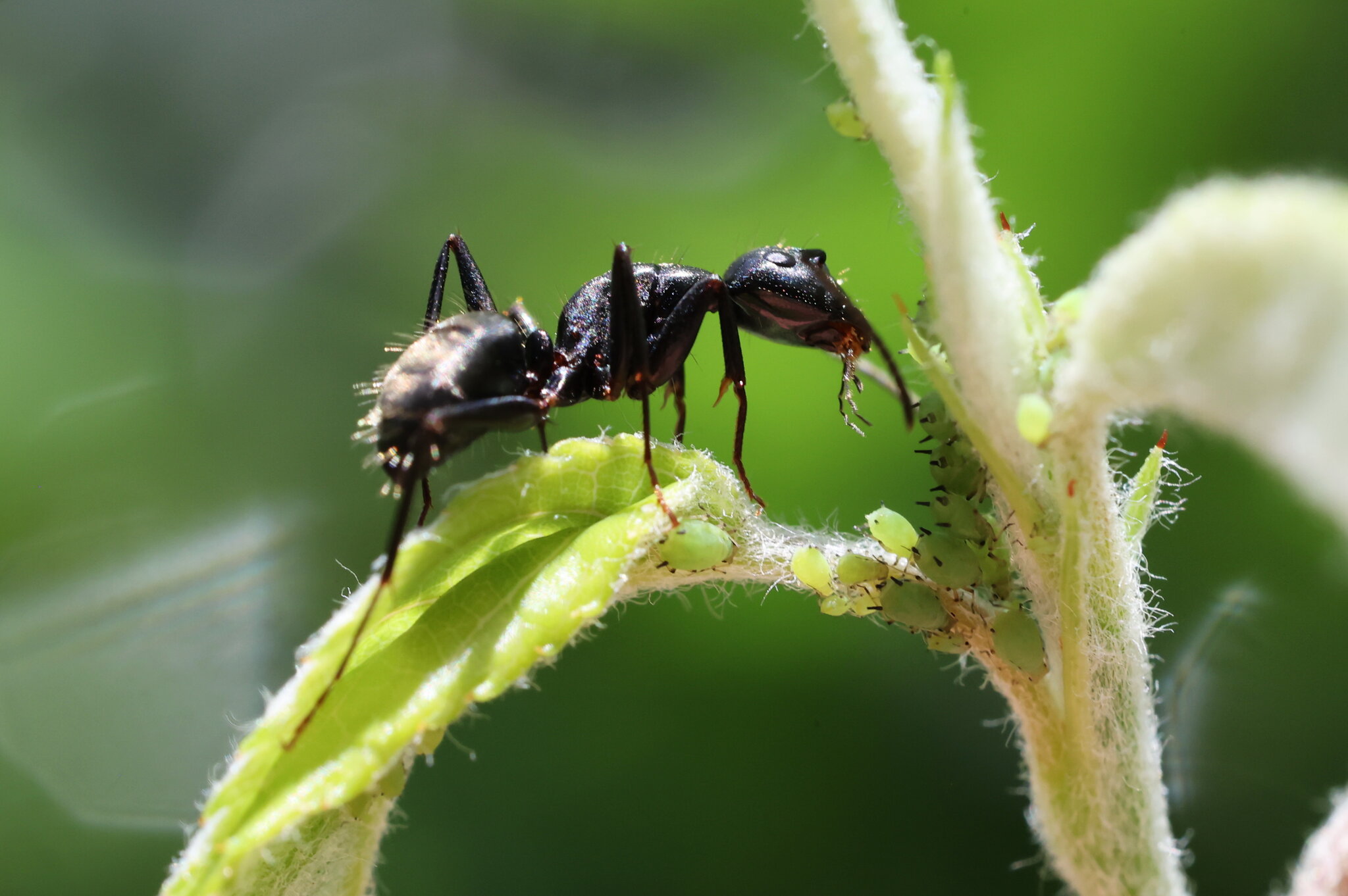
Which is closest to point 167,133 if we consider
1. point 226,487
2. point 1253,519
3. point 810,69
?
point 226,487

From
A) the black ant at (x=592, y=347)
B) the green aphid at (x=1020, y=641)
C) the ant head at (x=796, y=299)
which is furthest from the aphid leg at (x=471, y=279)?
the green aphid at (x=1020, y=641)

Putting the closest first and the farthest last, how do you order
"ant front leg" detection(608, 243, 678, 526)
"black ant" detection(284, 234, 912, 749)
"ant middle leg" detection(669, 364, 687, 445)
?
"black ant" detection(284, 234, 912, 749)
"ant front leg" detection(608, 243, 678, 526)
"ant middle leg" detection(669, 364, 687, 445)

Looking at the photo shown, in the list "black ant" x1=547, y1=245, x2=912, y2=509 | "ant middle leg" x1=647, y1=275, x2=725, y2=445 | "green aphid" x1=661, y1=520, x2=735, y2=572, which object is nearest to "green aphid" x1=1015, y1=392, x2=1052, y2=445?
"green aphid" x1=661, y1=520, x2=735, y2=572

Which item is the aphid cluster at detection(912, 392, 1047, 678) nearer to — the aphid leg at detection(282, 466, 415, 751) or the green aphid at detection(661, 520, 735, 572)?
the green aphid at detection(661, 520, 735, 572)

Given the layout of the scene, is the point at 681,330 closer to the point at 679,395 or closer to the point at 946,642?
the point at 679,395

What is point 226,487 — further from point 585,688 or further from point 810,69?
point 810,69

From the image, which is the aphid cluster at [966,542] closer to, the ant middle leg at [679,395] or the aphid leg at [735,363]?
the aphid leg at [735,363]
